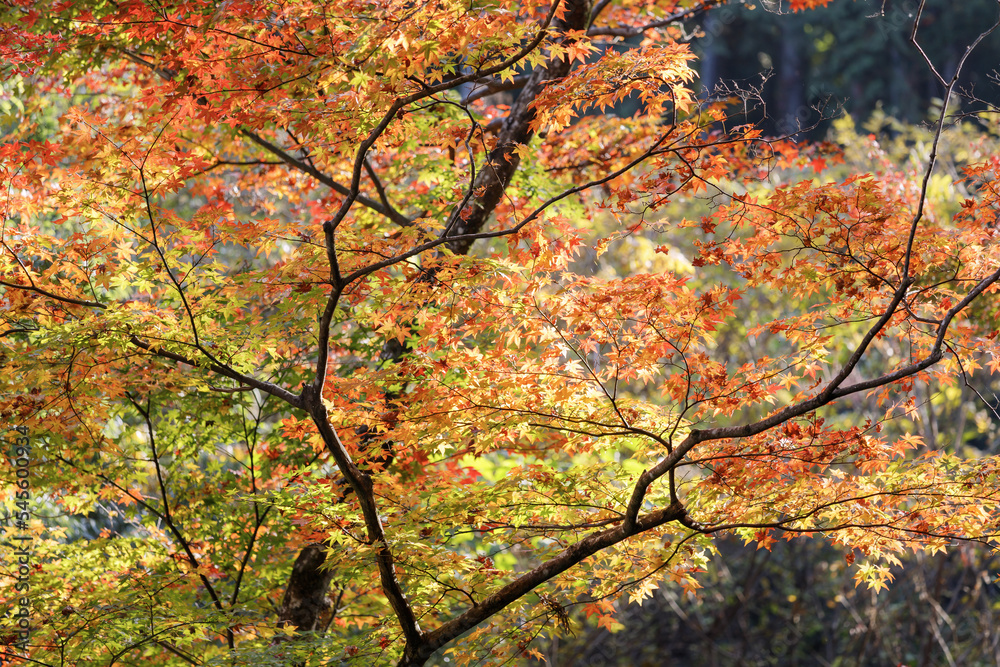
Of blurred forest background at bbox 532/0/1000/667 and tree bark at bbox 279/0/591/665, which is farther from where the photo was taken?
blurred forest background at bbox 532/0/1000/667

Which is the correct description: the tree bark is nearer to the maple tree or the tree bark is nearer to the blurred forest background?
the maple tree

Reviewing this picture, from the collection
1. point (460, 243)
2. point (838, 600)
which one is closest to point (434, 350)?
point (460, 243)

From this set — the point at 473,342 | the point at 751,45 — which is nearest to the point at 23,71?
the point at 473,342

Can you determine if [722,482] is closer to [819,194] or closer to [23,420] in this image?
[819,194]

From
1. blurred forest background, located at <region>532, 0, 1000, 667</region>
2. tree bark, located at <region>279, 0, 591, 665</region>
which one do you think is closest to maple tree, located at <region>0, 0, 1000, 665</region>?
tree bark, located at <region>279, 0, 591, 665</region>

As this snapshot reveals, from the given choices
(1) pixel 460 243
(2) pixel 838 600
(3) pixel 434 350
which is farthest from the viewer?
(2) pixel 838 600

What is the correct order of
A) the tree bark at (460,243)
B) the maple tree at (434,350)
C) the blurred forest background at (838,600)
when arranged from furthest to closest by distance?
the blurred forest background at (838,600), the tree bark at (460,243), the maple tree at (434,350)

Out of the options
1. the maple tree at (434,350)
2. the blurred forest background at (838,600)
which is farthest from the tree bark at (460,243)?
the blurred forest background at (838,600)

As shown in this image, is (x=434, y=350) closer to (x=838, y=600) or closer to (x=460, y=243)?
(x=460, y=243)

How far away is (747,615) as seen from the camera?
34.3 feet

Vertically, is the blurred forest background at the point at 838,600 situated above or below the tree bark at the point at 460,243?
below

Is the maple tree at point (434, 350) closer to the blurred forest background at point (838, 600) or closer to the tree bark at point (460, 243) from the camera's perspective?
the tree bark at point (460, 243)

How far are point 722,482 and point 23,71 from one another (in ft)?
14.7

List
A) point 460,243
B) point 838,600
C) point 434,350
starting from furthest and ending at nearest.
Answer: point 838,600
point 460,243
point 434,350
